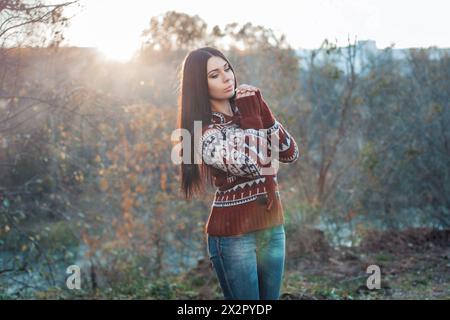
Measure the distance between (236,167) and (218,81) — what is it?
390mm

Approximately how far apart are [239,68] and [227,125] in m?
4.73

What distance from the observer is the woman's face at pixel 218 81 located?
7.75ft

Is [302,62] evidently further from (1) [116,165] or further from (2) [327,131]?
(1) [116,165]

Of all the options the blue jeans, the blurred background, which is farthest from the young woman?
the blurred background

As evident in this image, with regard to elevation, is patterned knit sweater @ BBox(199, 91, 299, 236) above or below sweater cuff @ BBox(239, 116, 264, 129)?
below

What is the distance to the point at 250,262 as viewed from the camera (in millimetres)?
2213

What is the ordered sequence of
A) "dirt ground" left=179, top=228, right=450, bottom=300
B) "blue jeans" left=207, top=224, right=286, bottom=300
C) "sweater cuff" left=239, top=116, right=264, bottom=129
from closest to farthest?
"blue jeans" left=207, top=224, right=286, bottom=300 → "sweater cuff" left=239, top=116, right=264, bottom=129 → "dirt ground" left=179, top=228, right=450, bottom=300

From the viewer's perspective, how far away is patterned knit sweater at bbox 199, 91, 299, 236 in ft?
7.31

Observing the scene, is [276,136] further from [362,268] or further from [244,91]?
[362,268]

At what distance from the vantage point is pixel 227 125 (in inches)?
92.4

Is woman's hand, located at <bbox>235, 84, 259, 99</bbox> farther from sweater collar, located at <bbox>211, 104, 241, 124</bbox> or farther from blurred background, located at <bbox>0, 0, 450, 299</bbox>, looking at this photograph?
blurred background, located at <bbox>0, 0, 450, 299</bbox>

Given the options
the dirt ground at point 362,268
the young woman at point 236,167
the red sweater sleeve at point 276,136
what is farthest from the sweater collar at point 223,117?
the dirt ground at point 362,268

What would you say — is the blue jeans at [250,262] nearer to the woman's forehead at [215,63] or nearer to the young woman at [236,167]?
the young woman at [236,167]
